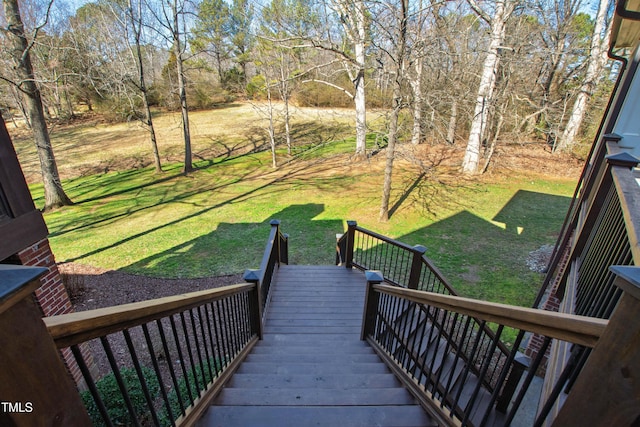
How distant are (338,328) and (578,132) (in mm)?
17601

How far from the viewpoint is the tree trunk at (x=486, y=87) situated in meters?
10.5

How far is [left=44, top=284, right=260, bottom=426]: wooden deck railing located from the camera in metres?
1.10

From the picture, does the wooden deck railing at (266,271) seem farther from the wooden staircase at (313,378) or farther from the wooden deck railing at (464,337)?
the wooden deck railing at (464,337)

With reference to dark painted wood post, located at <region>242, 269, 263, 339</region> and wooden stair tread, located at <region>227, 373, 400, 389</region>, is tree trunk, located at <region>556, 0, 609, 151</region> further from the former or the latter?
dark painted wood post, located at <region>242, 269, 263, 339</region>

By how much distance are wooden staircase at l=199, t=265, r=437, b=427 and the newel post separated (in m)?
1.31

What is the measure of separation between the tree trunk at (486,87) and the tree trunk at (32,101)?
45.3ft

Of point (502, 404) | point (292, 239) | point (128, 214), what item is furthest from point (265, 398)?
point (128, 214)

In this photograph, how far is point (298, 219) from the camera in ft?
33.6

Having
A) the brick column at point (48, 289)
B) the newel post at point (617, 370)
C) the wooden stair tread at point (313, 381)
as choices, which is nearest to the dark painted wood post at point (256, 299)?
the wooden stair tread at point (313, 381)

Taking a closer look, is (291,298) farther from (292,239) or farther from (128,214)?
(128,214)

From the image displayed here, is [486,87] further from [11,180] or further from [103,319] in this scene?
[103,319]

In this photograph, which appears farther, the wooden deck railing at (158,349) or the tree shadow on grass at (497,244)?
the tree shadow on grass at (497,244)

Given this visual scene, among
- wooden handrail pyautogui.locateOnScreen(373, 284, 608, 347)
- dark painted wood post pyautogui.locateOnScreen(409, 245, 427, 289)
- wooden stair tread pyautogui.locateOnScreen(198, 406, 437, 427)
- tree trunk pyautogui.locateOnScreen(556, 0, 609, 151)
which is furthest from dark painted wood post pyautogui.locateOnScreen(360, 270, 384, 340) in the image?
tree trunk pyautogui.locateOnScreen(556, 0, 609, 151)

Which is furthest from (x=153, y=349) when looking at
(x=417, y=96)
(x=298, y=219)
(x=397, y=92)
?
(x=417, y=96)
